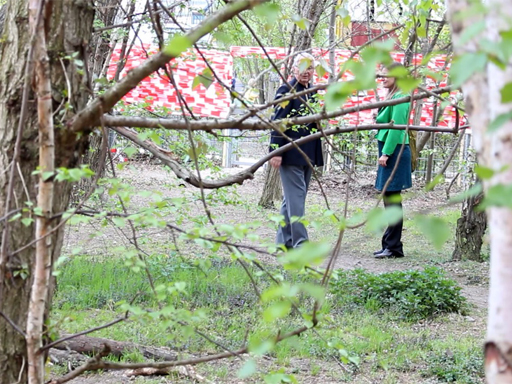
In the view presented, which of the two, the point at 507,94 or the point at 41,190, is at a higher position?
the point at 507,94

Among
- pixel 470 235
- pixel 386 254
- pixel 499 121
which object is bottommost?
pixel 386 254

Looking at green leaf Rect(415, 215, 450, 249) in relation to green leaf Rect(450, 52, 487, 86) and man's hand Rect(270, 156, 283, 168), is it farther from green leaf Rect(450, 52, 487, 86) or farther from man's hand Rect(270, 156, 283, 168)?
man's hand Rect(270, 156, 283, 168)

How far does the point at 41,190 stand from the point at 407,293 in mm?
4542

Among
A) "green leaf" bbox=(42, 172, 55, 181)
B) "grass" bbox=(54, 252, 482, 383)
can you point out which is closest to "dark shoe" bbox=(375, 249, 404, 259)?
"grass" bbox=(54, 252, 482, 383)

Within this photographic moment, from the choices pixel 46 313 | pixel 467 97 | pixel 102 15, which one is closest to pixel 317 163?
pixel 102 15

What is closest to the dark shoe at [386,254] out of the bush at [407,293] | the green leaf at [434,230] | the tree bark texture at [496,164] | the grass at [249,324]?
the bush at [407,293]

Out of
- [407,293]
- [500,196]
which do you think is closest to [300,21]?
[500,196]

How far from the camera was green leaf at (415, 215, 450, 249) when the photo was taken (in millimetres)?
1028

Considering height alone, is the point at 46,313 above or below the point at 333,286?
above

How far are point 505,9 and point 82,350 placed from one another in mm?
4071

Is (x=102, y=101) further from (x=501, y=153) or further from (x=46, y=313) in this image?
(x=501, y=153)

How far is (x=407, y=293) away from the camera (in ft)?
20.0

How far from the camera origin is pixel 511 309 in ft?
3.54

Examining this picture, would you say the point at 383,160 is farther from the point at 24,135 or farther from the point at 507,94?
the point at 507,94
